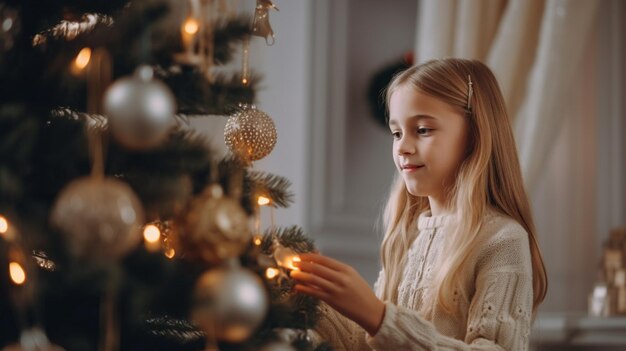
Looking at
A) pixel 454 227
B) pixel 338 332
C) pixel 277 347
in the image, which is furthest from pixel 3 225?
pixel 454 227

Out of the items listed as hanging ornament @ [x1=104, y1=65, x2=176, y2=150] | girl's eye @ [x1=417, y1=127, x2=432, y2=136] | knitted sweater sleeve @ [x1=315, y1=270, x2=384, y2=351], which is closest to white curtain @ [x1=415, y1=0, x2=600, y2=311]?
girl's eye @ [x1=417, y1=127, x2=432, y2=136]

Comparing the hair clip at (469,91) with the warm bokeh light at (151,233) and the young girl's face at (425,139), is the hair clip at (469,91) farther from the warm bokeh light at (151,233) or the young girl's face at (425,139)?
the warm bokeh light at (151,233)

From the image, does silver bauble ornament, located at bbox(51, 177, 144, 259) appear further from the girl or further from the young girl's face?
the young girl's face

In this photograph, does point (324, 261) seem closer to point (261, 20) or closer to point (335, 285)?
point (335, 285)

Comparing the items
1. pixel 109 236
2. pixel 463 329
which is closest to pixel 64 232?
pixel 109 236

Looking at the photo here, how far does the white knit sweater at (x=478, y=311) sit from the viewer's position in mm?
1201

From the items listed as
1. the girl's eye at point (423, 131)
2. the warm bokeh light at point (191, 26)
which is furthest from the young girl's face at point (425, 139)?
the warm bokeh light at point (191, 26)

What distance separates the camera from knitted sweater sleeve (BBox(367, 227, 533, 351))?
1188 mm

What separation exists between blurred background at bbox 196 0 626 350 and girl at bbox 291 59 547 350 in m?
0.80

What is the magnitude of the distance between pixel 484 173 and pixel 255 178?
0.66 meters

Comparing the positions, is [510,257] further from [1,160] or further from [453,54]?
[453,54]

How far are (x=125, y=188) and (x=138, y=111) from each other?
0.06 m

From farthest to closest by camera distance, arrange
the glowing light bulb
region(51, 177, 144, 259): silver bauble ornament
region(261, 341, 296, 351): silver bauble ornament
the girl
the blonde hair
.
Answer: the blonde hair < the girl < the glowing light bulb < region(261, 341, 296, 351): silver bauble ornament < region(51, 177, 144, 259): silver bauble ornament

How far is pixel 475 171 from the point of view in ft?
4.83
